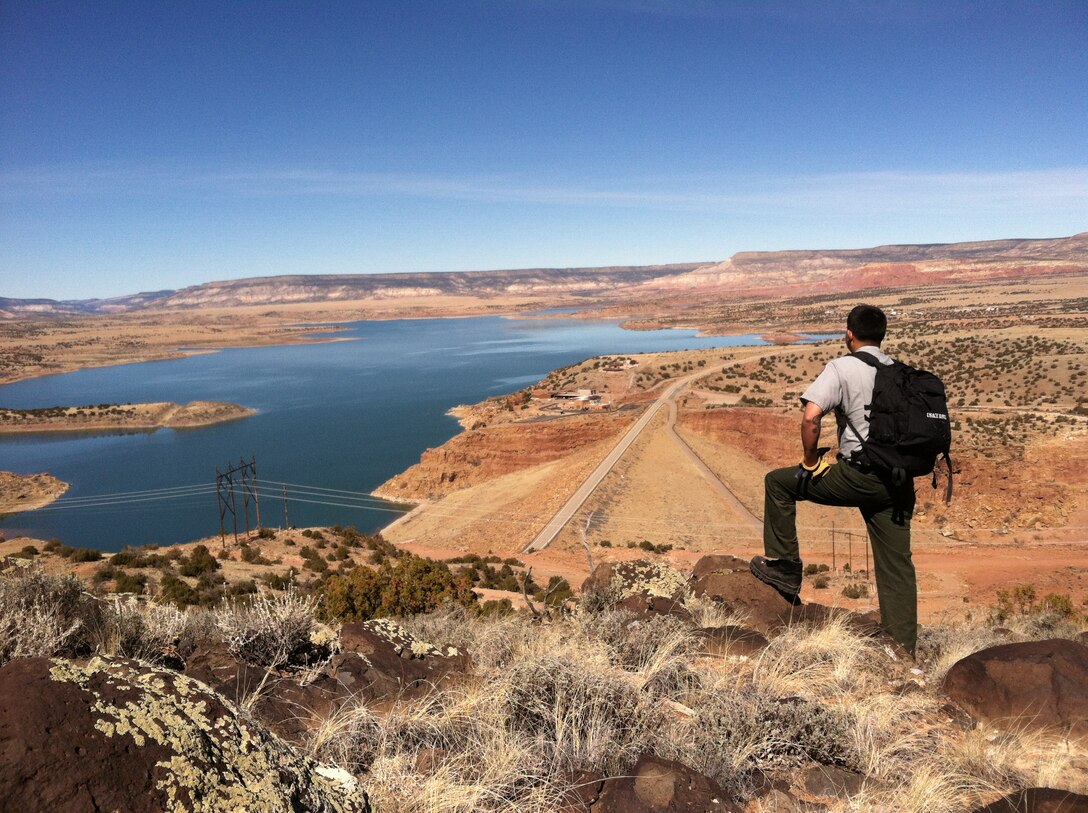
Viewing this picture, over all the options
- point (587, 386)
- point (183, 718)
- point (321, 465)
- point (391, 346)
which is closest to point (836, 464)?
point (183, 718)

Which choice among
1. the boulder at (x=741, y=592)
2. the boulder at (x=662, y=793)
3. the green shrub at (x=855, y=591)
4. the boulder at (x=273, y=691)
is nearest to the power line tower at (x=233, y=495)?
the green shrub at (x=855, y=591)

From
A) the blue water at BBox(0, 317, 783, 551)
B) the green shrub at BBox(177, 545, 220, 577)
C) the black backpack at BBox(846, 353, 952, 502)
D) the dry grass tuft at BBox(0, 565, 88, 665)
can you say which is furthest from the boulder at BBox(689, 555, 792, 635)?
the blue water at BBox(0, 317, 783, 551)

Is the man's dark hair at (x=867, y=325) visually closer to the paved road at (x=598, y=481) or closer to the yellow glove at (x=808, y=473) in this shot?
the yellow glove at (x=808, y=473)

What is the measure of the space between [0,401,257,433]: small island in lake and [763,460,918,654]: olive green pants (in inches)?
2746

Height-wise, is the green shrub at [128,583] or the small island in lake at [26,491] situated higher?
the green shrub at [128,583]

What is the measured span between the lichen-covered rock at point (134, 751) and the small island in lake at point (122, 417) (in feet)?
232

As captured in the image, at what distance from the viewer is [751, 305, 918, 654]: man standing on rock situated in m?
4.43

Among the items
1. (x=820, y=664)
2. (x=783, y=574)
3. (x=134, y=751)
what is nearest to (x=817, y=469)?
(x=783, y=574)

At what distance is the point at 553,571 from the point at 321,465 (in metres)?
32.8

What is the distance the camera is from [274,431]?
60.8 m

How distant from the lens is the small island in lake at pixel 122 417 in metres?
66.4

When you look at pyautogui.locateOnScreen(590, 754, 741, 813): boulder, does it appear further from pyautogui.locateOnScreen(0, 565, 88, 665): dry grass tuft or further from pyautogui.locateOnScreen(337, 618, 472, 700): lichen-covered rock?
pyautogui.locateOnScreen(0, 565, 88, 665): dry grass tuft

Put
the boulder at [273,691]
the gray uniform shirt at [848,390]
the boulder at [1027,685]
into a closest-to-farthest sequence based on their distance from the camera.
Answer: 1. the boulder at [273,691]
2. the boulder at [1027,685]
3. the gray uniform shirt at [848,390]

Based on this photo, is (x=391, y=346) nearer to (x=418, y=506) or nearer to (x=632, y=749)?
(x=418, y=506)
